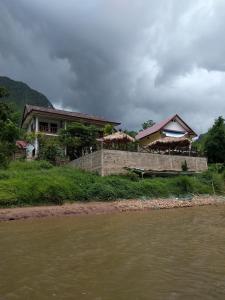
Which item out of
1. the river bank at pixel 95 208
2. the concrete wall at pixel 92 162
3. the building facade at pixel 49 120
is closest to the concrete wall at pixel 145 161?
the concrete wall at pixel 92 162

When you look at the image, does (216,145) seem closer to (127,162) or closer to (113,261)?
(127,162)

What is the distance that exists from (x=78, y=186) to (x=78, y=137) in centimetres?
1195

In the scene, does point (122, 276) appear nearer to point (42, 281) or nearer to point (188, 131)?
point (42, 281)

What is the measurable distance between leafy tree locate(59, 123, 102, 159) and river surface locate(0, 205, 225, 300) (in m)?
20.1

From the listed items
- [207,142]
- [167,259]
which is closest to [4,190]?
[167,259]

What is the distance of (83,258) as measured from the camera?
10.6 meters

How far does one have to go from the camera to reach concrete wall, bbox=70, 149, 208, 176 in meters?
31.4

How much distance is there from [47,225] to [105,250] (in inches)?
281

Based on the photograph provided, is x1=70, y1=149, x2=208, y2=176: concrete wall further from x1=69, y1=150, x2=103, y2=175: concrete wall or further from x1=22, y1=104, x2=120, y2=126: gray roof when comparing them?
x1=22, y1=104, x2=120, y2=126: gray roof

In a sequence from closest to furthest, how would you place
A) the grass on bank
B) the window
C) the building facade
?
the grass on bank, the building facade, the window

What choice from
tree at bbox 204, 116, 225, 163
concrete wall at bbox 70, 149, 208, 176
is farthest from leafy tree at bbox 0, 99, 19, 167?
tree at bbox 204, 116, 225, 163

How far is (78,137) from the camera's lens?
3800 cm

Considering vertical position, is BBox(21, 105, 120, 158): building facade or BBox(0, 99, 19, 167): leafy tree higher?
BBox(21, 105, 120, 158): building facade

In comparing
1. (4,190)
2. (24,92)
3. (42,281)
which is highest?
(24,92)
